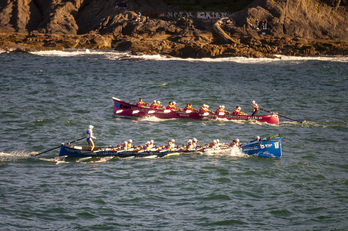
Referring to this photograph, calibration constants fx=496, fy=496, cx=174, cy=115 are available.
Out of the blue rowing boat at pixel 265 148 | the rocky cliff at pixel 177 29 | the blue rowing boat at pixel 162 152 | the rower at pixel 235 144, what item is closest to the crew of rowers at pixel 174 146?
the rower at pixel 235 144

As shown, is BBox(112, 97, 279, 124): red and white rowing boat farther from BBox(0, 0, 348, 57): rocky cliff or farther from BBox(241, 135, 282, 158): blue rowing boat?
BBox(0, 0, 348, 57): rocky cliff

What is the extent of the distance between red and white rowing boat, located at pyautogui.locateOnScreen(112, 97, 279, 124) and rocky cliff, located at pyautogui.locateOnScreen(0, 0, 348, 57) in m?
37.3

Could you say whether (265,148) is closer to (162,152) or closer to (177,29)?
(162,152)

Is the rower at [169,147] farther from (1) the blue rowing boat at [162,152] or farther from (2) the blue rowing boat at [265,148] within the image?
(2) the blue rowing boat at [265,148]

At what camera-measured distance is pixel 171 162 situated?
3409 centimetres

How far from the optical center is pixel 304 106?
5238cm

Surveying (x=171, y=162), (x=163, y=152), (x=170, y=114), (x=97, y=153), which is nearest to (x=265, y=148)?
(x=171, y=162)

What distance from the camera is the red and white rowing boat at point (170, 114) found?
149 ft

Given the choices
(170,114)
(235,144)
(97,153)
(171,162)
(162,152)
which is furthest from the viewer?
(170,114)

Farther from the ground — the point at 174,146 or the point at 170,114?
the point at 170,114

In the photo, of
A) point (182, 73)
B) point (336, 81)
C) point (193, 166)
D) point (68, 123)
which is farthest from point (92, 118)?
point (336, 81)

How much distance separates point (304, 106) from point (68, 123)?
2463 cm

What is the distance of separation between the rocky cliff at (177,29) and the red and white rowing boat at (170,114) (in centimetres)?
3730

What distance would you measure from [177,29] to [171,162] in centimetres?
5982
